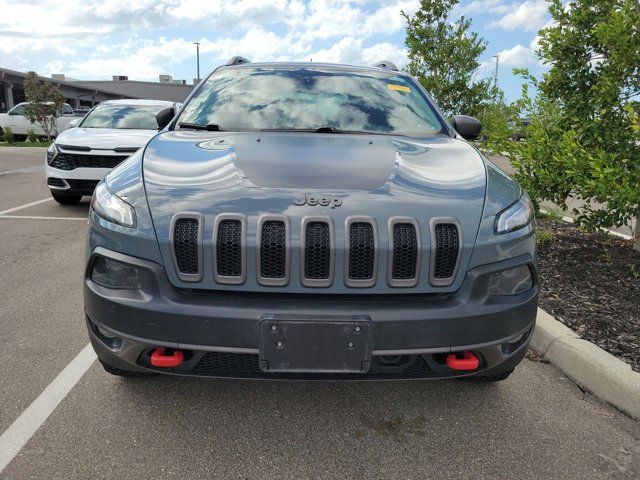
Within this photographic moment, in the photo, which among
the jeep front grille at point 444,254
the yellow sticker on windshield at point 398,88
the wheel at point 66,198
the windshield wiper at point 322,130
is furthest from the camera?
the wheel at point 66,198

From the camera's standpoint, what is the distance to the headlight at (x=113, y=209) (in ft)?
7.72

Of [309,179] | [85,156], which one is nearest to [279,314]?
[309,179]

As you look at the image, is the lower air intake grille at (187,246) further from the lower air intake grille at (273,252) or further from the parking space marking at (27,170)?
the parking space marking at (27,170)

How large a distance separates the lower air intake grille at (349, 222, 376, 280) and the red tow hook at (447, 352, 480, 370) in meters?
0.51

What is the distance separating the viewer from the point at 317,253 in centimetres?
220

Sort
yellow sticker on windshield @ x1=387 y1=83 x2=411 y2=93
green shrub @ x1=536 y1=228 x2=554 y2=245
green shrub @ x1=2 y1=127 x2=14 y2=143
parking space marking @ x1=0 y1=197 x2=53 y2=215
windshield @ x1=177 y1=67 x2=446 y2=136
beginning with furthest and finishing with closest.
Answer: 1. green shrub @ x1=2 y1=127 x2=14 y2=143
2. parking space marking @ x1=0 y1=197 x2=53 y2=215
3. green shrub @ x1=536 y1=228 x2=554 y2=245
4. yellow sticker on windshield @ x1=387 y1=83 x2=411 y2=93
5. windshield @ x1=177 y1=67 x2=446 y2=136

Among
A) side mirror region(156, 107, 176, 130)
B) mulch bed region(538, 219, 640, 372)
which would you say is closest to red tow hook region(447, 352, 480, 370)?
mulch bed region(538, 219, 640, 372)

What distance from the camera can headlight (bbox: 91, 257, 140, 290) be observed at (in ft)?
7.50

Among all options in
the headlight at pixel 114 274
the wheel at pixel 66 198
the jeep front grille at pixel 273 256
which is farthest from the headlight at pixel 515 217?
the wheel at pixel 66 198

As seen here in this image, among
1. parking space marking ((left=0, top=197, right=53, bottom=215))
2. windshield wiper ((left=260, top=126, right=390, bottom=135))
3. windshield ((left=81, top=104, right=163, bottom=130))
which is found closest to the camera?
windshield wiper ((left=260, top=126, right=390, bottom=135))

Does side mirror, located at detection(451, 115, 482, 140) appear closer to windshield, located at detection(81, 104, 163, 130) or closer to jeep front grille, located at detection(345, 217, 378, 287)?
jeep front grille, located at detection(345, 217, 378, 287)

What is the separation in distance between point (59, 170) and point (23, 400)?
5907 mm

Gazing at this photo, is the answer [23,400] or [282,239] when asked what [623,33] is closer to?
[282,239]

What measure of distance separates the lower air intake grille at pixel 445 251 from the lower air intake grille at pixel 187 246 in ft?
3.19
